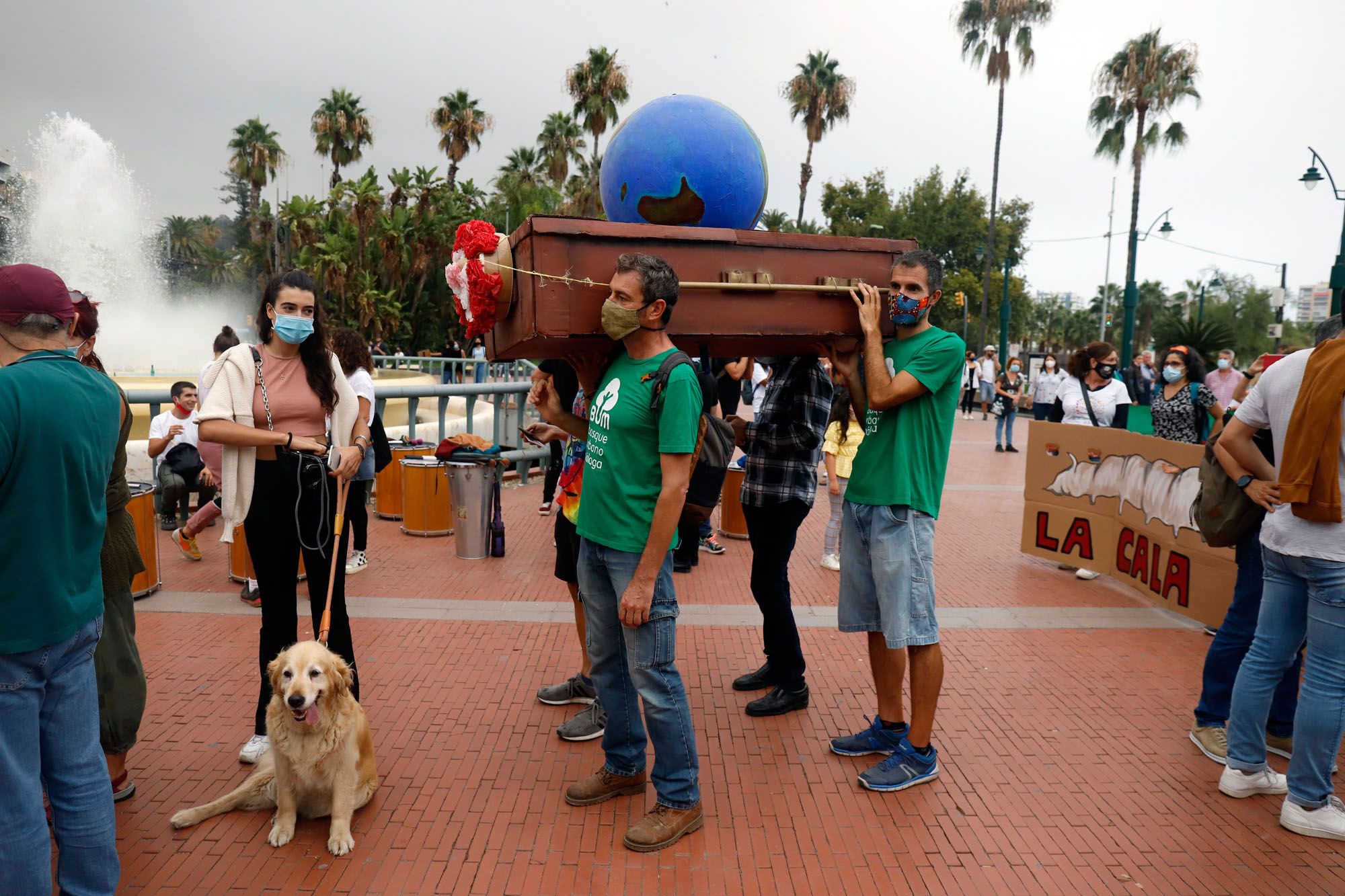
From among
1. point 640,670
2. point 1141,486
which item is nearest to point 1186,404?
point 1141,486

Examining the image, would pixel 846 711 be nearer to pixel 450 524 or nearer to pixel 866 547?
pixel 866 547

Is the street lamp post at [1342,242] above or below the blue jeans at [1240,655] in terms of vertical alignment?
above

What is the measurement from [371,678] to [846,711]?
2.48 m

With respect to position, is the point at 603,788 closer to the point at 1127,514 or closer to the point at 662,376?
the point at 662,376

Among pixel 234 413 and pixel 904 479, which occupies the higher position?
pixel 234 413

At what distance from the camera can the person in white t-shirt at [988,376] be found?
73.5 ft

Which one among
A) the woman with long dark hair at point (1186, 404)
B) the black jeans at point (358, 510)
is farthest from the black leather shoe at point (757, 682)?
the woman with long dark hair at point (1186, 404)

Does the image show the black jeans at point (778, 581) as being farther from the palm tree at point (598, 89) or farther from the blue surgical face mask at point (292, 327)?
the palm tree at point (598, 89)

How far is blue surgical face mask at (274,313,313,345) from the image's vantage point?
353 centimetres

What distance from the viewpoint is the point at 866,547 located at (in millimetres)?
3592

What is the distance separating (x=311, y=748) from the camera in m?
3.02

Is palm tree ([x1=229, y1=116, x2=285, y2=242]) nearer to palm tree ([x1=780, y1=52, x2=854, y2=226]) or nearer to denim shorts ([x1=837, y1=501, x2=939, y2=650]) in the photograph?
palm tree ([x1=780, y1=52, x2=854, y2=226])

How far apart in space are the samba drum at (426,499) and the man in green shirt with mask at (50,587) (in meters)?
5.29

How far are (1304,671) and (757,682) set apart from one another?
237cm
